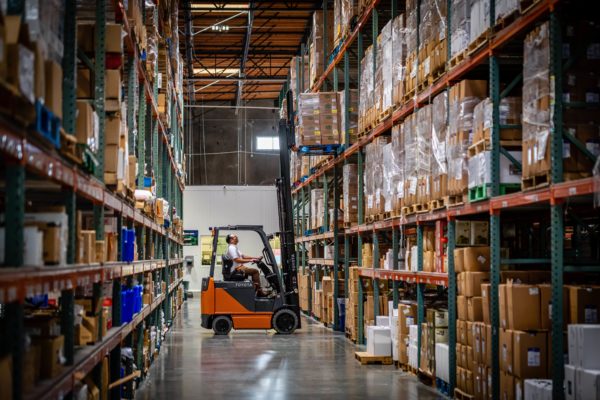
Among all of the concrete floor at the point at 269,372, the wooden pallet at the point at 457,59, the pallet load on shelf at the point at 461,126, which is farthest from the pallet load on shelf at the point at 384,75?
the concrete floor at the point at 269,372

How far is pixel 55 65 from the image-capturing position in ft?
14.1

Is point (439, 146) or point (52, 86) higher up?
point (439, 146)

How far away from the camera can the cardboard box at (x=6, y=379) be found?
346 centimetres

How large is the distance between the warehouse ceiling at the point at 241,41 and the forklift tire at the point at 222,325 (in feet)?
29.6

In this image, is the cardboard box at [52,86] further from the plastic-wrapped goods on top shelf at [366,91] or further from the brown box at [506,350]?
the plastic-wrapped goods on top shelf at [366,91]

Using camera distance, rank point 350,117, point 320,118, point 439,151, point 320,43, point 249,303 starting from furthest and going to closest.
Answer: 1. point 320,43
2. point 249,303
3. point 320,118
4. point 350,117
5. point 439,151

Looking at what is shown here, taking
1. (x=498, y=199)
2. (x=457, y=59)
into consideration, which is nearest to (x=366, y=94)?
(x=457, y=59)

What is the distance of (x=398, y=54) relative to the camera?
36.2 ft

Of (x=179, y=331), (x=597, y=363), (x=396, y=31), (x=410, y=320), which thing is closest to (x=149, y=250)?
(x=410, y=320)

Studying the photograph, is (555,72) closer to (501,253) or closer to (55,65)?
(501,253)

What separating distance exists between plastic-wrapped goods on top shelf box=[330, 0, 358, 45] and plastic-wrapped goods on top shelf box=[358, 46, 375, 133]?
38.6 inches

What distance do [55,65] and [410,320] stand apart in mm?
7149

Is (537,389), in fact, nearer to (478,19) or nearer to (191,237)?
(478,19)

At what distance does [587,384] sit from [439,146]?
3870 mm
